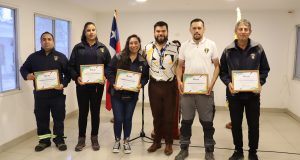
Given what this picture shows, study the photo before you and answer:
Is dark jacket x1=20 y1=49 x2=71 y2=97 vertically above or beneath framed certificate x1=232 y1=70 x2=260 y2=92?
above

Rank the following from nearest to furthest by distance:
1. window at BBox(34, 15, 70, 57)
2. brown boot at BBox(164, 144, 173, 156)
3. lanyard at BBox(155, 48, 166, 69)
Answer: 1. lanyard at BBox(155, 48, 166, 69)
2. brown boot at BBox(164, 144, 173, 156)
3. window at BBox(34, 15, 70, 57)

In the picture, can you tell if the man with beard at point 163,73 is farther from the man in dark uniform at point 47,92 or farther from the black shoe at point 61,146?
the black shoe at point 61,146

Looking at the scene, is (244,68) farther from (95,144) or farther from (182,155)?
(95,144)

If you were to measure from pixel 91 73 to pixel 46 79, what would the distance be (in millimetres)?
577

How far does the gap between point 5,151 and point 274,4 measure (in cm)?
516

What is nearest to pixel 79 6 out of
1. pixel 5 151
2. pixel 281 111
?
pixel 5 151

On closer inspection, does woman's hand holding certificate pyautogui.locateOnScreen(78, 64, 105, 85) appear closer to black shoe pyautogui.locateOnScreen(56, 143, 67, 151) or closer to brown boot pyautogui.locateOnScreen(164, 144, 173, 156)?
black shoe pyautogui.locateOnScreen(56, 143, 67, 151)

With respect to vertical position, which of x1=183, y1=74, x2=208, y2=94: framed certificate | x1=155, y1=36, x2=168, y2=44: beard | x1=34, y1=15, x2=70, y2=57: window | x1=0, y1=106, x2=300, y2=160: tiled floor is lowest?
x1=0, y1=106, x2=300, y2=160: tiled floor

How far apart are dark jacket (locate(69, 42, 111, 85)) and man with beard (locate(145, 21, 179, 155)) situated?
0.61 metres

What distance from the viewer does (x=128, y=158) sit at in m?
3.48

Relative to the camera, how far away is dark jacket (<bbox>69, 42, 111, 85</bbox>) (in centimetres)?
354

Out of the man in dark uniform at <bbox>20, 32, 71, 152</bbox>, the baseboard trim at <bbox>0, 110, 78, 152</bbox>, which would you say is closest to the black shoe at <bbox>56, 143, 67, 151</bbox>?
the man in dark uniform at <bbox>20, 32, 71, 152</bbox>

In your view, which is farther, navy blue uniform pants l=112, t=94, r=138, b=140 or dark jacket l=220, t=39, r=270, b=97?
navy blue uniform pants l=112, t=94, r=138, b=140

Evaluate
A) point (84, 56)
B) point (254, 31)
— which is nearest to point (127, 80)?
point (84, 56)
